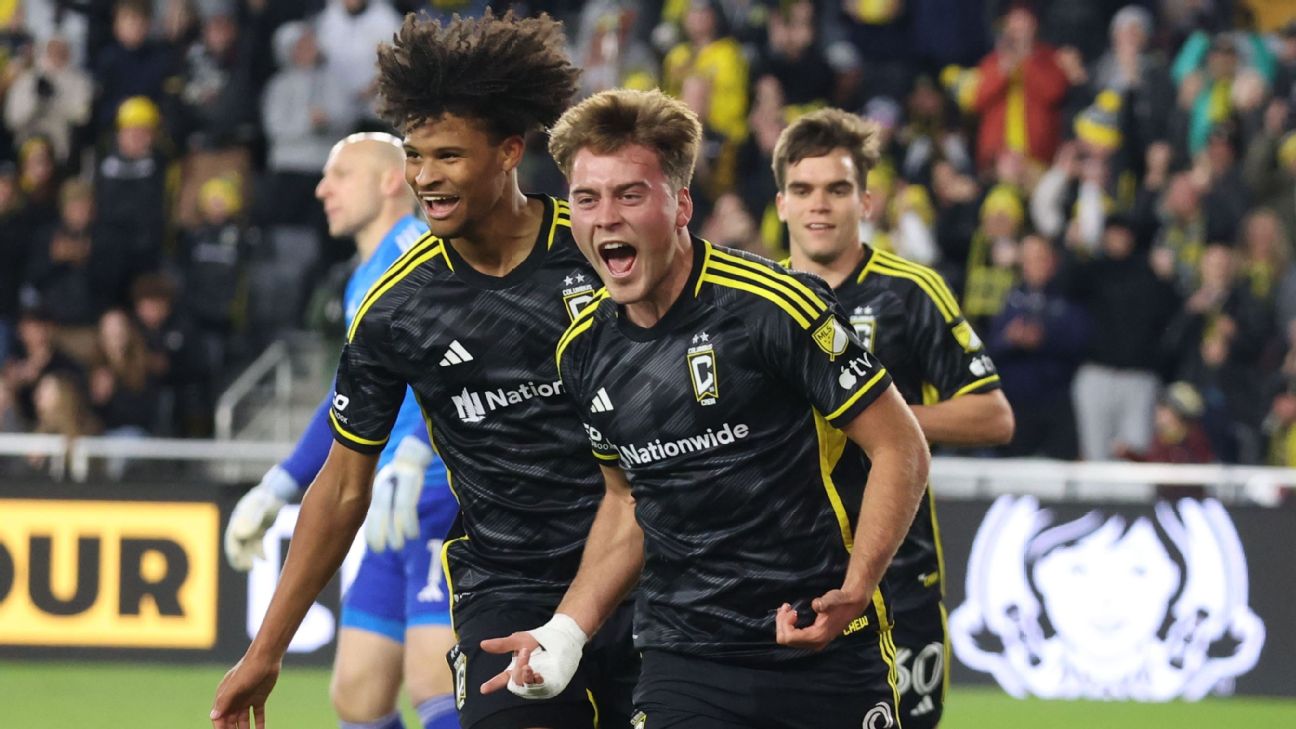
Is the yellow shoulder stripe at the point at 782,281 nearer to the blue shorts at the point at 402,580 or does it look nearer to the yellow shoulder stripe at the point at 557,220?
Result: the yellow shoulder stripe at the point at 557,220

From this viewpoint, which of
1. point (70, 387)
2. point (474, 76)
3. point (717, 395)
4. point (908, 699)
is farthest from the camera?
point (70, 387)

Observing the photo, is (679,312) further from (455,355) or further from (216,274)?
(216,274)

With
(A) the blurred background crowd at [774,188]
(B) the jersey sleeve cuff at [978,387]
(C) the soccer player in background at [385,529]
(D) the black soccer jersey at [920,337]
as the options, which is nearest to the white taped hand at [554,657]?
(C) the soccer player in background at [385,529]

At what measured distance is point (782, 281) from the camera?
4.57m

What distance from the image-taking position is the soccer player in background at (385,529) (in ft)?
20.9

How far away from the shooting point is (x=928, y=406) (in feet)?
20.5

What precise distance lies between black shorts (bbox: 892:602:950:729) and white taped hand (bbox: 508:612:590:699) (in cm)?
169

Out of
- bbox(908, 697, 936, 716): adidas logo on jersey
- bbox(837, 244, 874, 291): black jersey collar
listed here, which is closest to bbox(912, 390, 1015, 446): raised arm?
bbox(837, 244, 874, 291): black jersey collar

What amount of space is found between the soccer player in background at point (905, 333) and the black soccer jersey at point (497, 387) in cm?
130

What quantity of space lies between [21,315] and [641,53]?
4747 mm

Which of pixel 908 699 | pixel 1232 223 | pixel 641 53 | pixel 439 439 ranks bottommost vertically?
pixel 908 699

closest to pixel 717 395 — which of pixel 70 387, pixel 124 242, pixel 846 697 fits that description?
pixel 846 697

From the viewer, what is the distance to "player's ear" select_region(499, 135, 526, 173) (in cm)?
516

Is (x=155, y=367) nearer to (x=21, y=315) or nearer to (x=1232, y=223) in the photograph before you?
(x=21, y=315)
